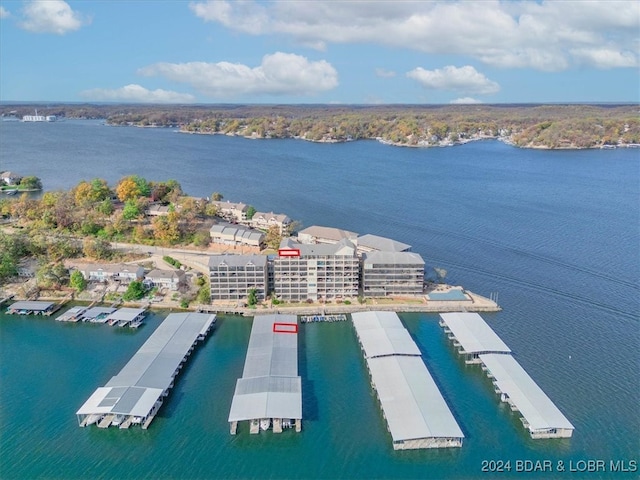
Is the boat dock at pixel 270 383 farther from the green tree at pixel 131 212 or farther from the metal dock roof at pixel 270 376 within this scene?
the green tree at pixel 131 212

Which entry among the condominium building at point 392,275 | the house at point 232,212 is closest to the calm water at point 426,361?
the condominium building at point 392,275

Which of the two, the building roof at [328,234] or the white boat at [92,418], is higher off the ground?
the building roof at [328,234]

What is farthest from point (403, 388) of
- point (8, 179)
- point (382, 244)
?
point (8, 179)

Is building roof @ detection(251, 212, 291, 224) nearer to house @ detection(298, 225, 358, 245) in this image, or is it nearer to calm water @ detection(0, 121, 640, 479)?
house @ detection(298, 225, 358, 245)

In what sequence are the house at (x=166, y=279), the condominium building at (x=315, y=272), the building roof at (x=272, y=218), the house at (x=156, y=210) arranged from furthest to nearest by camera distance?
the house at (x=156, y=210)
the building roof at (x=272, y=218)
the house at (x=166, y=279)
the condominium building at (x=315, y=272)

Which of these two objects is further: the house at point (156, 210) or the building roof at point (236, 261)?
the house at point (156, 210)

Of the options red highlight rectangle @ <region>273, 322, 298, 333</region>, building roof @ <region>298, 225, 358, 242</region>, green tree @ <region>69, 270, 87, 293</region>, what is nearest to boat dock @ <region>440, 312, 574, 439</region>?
red highlight rectangle @ <region>273, 322, 298, 333</region>
